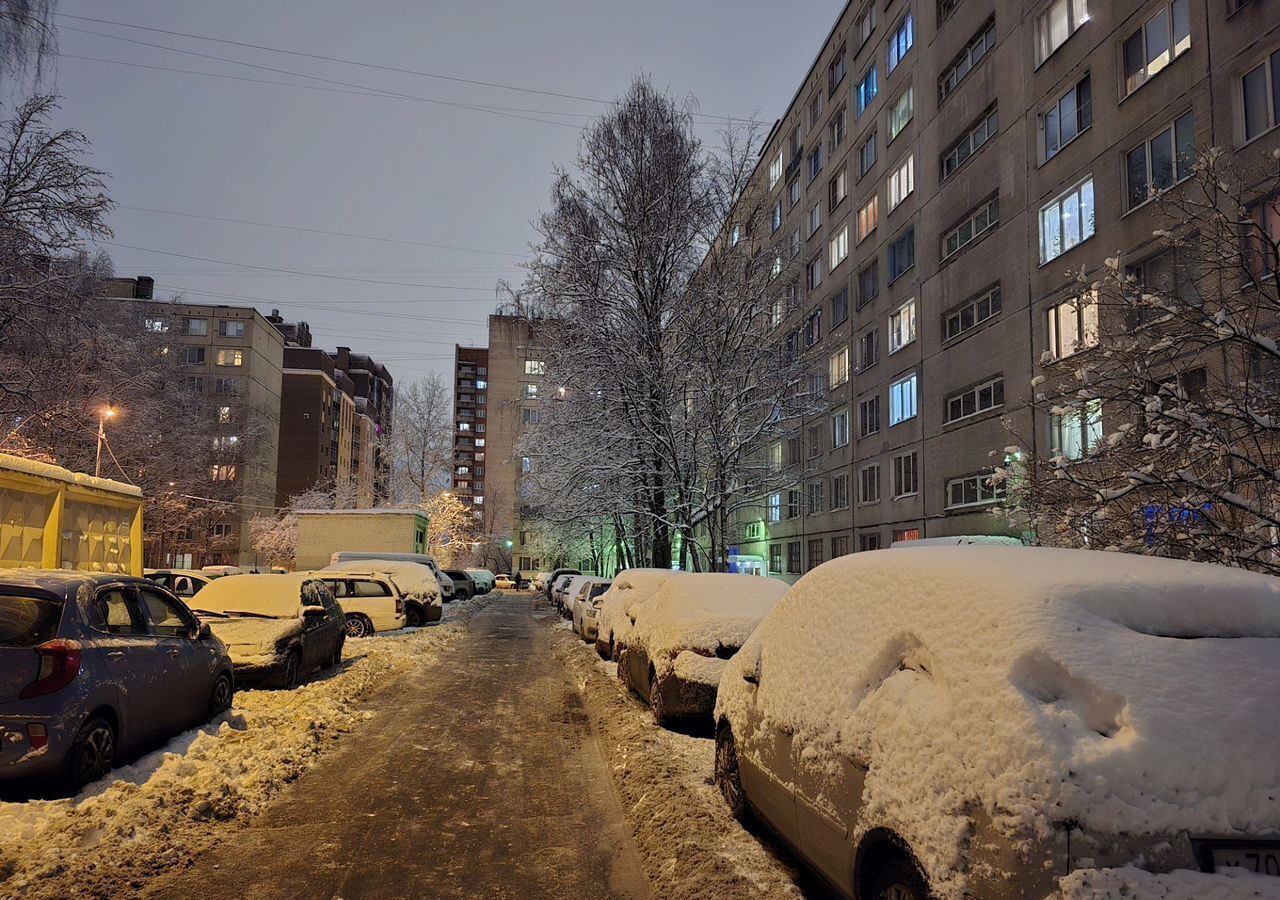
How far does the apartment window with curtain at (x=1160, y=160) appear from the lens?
54.3ft

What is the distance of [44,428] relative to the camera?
27.2 meters

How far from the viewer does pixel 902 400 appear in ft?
96.5

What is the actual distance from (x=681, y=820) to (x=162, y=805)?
3.39 meters

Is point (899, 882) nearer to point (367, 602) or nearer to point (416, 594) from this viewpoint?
point (367, 602)

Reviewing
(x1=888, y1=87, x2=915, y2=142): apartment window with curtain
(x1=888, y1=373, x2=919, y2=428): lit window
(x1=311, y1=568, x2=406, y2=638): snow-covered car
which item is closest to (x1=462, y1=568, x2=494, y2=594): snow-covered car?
(x1=888, y1=373, x2=919, y2=428): lit window

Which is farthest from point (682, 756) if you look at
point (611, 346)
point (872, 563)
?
point (611, 346)

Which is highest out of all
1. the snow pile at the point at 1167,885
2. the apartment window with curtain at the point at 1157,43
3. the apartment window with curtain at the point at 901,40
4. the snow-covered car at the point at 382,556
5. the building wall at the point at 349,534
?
the apartment window with curtain at the point at 901,40

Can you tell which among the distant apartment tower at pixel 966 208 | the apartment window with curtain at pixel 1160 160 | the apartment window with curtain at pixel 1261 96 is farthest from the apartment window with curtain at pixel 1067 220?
the apartment window with curtain at pixel 1261 96

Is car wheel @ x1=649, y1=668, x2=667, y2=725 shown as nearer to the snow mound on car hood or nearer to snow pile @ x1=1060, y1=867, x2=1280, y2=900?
the snow mound on car hood

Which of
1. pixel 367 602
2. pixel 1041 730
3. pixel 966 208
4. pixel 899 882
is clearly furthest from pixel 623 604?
pixel 966 208

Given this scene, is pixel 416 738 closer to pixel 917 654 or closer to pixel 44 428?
pixel 917 654

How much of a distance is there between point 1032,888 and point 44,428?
3188 centimetres

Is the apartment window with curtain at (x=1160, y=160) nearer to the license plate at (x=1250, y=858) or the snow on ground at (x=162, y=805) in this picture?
the license plate at (x=1250, y=858)

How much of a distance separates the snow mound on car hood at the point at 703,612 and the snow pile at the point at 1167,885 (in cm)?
592
